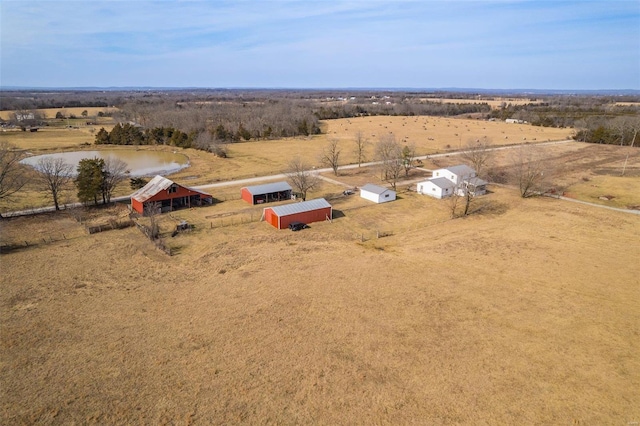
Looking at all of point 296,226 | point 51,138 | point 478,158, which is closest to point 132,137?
point 51,138

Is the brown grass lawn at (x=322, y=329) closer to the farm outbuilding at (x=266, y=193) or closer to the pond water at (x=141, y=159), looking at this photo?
the farm outbuilding at (x=266, y=193)

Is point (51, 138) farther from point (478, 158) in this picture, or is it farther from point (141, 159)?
point (478, 158)

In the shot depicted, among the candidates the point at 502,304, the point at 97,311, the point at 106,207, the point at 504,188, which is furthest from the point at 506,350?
the point at 106,207

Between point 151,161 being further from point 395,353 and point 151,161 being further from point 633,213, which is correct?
point 633,213

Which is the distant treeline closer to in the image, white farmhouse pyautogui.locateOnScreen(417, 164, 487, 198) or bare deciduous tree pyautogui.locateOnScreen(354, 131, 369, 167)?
bare deciduous tree pyautogui.locateOnScreen(354, 131, 369, 167)

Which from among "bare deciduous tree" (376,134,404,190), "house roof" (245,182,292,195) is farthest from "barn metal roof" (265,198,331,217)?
"bare deciduous tree" (376,134,404,190)

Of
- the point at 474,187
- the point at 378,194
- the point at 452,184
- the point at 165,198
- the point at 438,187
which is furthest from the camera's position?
the point at 452,184
